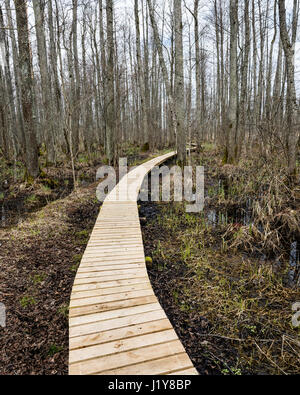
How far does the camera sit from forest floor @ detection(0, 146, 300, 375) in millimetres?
2436

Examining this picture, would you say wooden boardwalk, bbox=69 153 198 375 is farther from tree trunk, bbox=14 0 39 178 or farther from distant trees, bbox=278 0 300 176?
tree trunk, bbox=14 0 39 178

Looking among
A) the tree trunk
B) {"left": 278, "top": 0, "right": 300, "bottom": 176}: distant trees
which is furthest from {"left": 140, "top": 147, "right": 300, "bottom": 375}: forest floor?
the tree trunk

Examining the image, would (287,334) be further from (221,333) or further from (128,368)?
(128,368)

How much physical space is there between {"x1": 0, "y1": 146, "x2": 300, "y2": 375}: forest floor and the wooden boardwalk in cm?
39

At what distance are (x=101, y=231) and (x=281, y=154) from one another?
5422mm

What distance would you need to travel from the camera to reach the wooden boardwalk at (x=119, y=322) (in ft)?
6.32

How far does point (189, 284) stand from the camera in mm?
3662

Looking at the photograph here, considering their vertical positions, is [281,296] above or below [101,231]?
below

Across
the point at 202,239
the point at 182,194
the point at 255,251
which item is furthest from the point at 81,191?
the point at 255,251

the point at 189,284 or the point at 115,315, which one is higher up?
the point at 115,315

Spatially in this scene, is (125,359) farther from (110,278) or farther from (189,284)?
(189,284)

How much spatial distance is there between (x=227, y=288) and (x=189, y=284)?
0.53m

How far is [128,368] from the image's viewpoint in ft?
6.23

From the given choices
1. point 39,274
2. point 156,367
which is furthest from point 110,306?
point 39,274
